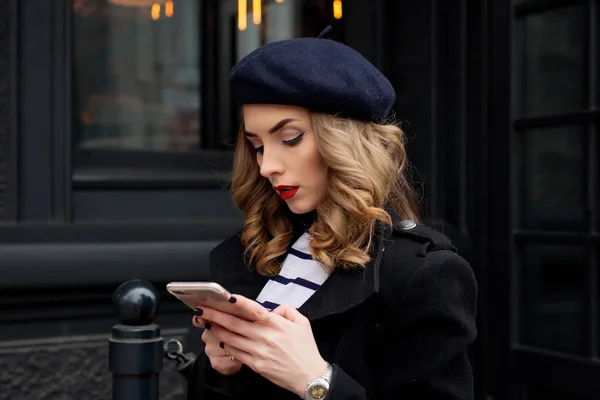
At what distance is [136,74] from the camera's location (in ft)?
13.4

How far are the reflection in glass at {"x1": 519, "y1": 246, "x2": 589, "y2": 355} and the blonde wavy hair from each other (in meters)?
2.08

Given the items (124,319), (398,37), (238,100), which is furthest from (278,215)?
(398,37)

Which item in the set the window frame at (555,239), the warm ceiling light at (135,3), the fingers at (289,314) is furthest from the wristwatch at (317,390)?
the warm ceiling light at (135,3)

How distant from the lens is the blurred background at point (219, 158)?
11.1ft

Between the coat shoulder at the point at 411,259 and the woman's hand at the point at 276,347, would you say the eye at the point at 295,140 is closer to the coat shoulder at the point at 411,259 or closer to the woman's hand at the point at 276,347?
the coat shoulder at the point at 411,259

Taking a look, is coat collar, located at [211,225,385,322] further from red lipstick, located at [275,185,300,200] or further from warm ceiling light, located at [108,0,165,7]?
warm ceiling light, located at [108,0,165,7]

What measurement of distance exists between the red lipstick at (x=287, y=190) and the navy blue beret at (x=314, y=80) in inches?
6.7

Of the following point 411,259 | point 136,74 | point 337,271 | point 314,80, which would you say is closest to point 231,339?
point 337,271

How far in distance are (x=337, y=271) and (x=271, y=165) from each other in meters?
0.26

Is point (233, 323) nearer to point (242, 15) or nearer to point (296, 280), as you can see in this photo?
point (296, 280)

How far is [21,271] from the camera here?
3264 millimetres

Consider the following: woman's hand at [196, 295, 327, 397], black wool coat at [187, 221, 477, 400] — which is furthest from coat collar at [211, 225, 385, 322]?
woman's hand at [196, 295, 327, 397]

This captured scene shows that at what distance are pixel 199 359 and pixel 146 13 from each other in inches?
103

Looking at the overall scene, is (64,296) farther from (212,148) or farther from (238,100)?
(238,100)
